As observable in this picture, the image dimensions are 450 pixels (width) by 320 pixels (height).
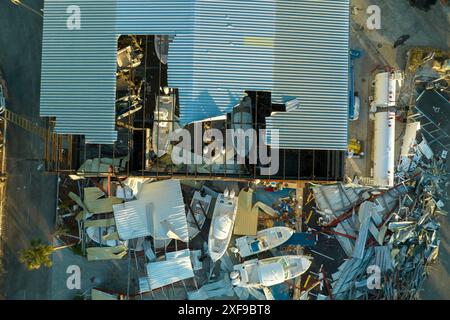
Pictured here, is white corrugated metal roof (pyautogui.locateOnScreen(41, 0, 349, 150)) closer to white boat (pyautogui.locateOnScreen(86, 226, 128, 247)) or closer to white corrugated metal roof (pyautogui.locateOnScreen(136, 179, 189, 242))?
white corrugated metal roof (pyautogui.locateOnScreen(136, 179, 189, 242))

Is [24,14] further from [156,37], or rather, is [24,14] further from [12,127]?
[156,37]

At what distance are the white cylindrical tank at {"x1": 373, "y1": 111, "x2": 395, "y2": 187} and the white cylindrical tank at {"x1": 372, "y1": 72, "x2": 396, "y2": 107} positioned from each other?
401 millimetres

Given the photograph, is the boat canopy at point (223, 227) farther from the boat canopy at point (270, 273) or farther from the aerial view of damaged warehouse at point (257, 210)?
→ the boat canopy at point (270, 273)

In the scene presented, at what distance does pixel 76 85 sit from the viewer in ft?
38.9

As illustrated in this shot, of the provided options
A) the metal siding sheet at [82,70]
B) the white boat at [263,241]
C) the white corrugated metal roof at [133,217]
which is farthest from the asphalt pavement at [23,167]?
the white boat at [263,241]

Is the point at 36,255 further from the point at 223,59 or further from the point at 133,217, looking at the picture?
the point at 223,59

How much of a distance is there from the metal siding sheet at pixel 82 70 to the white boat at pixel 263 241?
22.0ft

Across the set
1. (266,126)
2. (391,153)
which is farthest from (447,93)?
(266,126)

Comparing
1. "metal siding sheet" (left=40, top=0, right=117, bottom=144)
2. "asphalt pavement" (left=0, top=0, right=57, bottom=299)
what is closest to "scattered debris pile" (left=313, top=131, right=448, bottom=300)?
"metal siding sheet" (left=40, top=0, right=117, bottom=144)

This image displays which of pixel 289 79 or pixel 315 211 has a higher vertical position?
pixel 289 79

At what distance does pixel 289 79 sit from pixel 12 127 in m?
11.4
